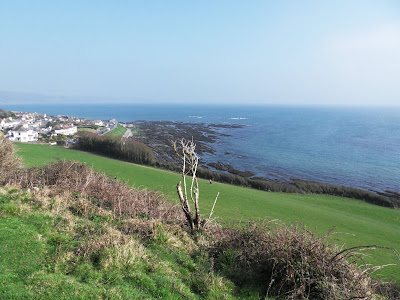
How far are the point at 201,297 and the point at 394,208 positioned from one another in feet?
115

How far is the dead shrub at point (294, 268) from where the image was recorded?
4.70 meters

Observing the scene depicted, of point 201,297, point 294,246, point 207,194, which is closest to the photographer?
point 201,297

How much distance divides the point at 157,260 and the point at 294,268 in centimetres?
297

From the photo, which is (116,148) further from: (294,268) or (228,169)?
(294,268)

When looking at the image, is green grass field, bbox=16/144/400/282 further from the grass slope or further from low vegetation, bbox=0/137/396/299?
the grass slope

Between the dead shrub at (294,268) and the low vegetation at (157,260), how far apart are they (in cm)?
2

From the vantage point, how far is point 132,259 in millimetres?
4820

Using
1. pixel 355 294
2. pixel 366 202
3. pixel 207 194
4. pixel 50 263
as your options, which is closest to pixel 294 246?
pixel 355 294

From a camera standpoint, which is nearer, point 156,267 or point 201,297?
point 201,297

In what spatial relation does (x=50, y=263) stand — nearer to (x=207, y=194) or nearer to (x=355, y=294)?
(x=355, y=294)

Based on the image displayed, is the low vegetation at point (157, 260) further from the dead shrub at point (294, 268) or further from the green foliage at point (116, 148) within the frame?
the green foliage at point (116, 148)

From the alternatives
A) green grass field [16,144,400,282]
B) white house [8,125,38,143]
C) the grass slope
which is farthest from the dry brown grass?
white house [8,125,38,143]

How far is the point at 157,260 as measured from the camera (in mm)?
5254

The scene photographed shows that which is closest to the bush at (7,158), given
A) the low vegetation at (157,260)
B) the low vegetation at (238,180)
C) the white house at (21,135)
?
the low vegetation at (157,260)
